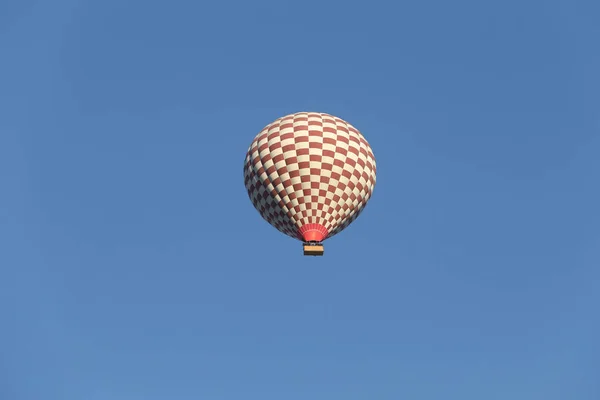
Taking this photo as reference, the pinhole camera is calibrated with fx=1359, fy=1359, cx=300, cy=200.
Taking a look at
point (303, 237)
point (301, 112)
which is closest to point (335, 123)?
point (301, 112)

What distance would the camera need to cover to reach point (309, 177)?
49375mm

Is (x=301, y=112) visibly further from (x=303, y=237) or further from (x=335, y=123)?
(x=303, y=237)

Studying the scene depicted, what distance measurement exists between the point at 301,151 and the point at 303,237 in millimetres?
3151

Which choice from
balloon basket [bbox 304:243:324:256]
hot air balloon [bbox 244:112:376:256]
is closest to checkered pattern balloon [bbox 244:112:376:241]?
hot air balloon [bbox 244:112:376:256]

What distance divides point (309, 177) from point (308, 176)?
51 mm

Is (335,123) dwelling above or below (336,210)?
above

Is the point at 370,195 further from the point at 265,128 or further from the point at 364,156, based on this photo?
the point at 265,128

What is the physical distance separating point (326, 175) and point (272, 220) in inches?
111

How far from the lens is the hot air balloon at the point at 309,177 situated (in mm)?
49406

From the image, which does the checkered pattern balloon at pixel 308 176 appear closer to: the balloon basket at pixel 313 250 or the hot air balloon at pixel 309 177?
the hot air balloon at pixel 309 177

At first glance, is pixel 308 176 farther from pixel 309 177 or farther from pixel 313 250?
pixel 313 250

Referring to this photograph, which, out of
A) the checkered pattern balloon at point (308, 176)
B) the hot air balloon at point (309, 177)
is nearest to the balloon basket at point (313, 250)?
the hot air balloon at point (309, 177)

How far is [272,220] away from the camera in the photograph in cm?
5072

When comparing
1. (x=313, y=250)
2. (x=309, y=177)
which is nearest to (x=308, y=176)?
(x=309, y=177)
